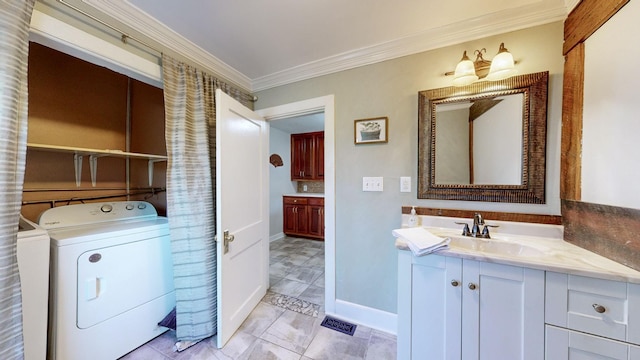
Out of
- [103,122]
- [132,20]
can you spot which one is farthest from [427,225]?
[103,122]

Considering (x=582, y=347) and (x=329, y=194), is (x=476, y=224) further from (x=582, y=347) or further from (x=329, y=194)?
(x=329, y=194)

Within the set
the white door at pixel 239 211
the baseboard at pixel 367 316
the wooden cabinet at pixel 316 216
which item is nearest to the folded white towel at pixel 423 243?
the baseboard at pixel 367 316

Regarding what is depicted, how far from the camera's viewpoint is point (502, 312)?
102 cm

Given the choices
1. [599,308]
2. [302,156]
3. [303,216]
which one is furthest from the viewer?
[302,156]

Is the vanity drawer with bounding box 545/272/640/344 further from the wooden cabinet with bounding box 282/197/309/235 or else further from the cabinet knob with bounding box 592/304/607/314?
the wooden cabinet with bounding box 282/197/309/235

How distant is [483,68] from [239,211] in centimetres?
207

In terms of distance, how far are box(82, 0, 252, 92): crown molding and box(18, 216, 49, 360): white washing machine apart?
1330 millimetres

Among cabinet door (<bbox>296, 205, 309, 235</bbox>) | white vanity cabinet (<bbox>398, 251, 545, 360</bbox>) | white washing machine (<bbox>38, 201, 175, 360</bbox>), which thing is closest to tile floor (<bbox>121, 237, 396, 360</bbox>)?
white washing machine (<bbox>38, 201, 175, 360</bbox>)

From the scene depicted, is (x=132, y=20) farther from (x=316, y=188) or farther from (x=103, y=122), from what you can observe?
(x=316, y=188)

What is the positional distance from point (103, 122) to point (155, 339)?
78.9 inches

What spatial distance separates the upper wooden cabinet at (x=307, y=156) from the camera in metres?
4.35

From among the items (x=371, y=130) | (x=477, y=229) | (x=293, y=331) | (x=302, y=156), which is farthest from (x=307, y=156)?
(x=477, y=229)

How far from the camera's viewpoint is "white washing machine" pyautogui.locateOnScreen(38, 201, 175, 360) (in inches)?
48.1

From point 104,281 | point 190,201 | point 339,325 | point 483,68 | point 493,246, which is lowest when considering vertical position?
point 339,325
